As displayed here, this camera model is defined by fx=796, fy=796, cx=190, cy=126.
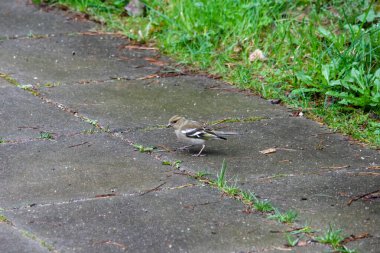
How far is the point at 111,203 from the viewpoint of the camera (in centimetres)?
548

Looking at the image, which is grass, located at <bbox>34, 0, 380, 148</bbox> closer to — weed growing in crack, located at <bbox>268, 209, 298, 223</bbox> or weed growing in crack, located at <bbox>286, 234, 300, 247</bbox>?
weed growing in crack, located at <bbox>268, 209, 298, 223</bbox>

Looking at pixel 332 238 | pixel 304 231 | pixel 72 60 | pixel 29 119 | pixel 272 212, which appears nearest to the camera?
pixel 332 238

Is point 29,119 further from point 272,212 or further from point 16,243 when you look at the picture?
point 272,212

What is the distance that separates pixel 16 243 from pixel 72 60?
447 centimetres

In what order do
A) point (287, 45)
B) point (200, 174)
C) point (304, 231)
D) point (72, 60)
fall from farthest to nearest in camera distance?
point (72, 60)
point (287, 45)
point (200, 174)
point (304, 231)

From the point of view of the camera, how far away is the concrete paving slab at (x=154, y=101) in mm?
7398

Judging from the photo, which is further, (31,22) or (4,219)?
(31,22)

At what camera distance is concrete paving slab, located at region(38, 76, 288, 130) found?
7.40m

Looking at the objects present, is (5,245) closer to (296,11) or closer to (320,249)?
(320,249)

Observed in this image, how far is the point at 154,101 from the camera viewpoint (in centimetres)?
782

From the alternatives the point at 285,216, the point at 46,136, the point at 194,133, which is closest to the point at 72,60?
the point at 46,136

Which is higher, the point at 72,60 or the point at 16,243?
the point at 16,243

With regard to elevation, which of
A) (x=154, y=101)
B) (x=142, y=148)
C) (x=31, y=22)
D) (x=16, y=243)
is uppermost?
(x=16, y=243)

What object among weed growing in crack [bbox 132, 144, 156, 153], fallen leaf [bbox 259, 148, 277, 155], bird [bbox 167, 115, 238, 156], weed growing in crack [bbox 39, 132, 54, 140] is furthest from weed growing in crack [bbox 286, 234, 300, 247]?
weed growing in crack [bbox 39, 132, 54, 140]
